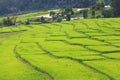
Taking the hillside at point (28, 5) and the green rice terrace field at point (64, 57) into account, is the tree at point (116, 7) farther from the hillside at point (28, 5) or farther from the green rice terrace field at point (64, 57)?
the hillside at point (28, 5)

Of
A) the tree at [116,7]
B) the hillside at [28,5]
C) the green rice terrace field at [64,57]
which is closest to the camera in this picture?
the green rice terrace field at [64,57]

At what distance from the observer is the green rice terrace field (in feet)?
104

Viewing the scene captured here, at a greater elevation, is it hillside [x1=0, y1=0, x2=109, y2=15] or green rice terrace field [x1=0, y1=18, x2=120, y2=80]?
green rice terrace field [x1=0, y1=18, x2=120, y2=80]

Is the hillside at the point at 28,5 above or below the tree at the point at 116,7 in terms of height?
below

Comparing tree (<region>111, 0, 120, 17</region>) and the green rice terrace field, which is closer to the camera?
the green rice terrace field

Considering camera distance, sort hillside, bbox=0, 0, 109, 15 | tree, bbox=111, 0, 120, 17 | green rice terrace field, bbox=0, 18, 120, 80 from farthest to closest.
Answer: hillside, bbox=0, 0, 109, 15 → tree, bbox=111, 0, 120, 17 → green rice terrace field, bbox=0, 18, 120, 80

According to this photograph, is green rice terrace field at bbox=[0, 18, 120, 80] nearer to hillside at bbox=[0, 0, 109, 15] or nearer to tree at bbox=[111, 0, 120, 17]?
tree at bbox=[111, 0, 120, 17]

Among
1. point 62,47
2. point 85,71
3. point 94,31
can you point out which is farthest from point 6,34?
point 85,71

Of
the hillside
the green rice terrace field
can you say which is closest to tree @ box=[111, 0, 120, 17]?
the green rice terrace field

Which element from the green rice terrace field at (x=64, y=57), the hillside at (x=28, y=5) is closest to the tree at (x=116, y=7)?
the green rice terrace field at (x=64, y=57)

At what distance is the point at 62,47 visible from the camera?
153 feet

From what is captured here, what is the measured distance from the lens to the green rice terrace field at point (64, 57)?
31844 mm

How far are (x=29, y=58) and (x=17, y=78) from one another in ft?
30.0

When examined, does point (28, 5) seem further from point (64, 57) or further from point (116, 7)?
point (64, 57)
